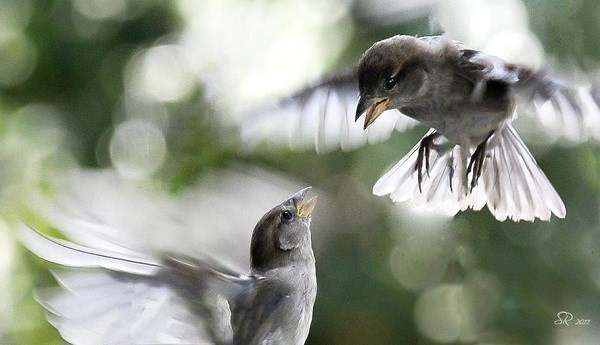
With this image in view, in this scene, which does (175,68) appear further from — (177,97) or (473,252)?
(473,252)

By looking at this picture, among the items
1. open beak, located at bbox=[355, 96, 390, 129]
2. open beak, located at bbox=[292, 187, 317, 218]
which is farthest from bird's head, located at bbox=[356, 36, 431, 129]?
open beak, located at bbox=[292, 187, 317, 218]

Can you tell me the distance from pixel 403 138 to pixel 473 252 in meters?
0.29

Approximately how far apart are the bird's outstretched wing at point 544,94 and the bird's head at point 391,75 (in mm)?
27

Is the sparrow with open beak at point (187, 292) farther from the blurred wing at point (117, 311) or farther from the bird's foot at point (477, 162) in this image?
the bird's foot at point (477, 162)

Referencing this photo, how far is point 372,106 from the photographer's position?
56 centimetres

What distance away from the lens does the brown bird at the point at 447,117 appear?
56 cm

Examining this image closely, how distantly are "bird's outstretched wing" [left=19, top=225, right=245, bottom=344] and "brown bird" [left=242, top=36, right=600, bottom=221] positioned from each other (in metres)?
0.12

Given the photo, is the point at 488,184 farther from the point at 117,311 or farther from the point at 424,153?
the point at 117,311

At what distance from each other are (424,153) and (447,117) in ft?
0.17

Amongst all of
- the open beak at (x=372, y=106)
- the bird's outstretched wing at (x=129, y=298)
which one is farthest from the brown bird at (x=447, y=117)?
the bird's outstretched wing at (x=129, y=298)

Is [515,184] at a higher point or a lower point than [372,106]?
lower

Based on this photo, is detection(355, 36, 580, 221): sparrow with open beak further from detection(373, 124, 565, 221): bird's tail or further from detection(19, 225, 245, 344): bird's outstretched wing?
detection(19, 225, 245, 344): bird's outstretched wing

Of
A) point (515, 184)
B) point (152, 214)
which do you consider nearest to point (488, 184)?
point (515, 184)

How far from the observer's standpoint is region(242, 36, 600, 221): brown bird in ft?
1.83
